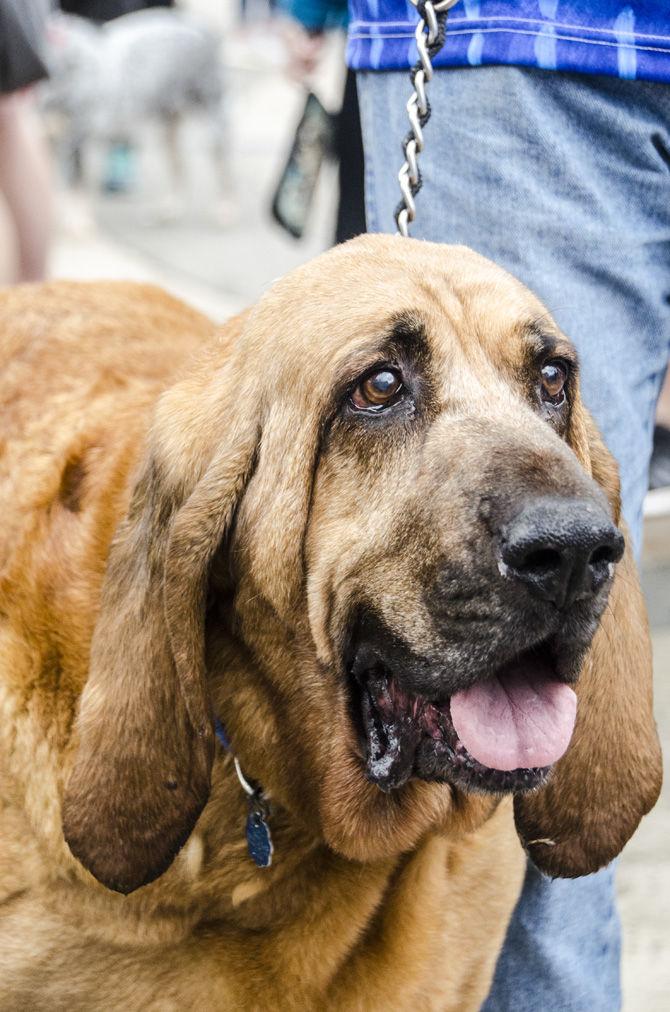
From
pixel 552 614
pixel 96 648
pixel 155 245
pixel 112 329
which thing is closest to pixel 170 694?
pixel 96 648

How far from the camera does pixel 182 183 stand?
12.7m

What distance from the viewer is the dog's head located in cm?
214

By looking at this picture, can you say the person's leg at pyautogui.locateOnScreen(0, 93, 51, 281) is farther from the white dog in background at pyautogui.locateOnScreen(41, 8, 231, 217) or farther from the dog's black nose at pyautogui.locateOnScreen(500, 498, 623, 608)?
the white dog in background at pyautogui.locateOnScreen(41, 8, 231, 217)

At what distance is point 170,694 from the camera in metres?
2.33

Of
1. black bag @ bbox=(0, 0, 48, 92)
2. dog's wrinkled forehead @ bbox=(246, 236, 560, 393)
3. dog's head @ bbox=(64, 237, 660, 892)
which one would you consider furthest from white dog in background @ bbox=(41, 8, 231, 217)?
dog's head @ bbox=(64, 237, 660, 892)

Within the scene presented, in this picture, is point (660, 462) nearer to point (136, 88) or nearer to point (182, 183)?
point (182, 183)

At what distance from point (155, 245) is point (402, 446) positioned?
8659mm

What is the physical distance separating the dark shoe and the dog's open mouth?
5.62 ft

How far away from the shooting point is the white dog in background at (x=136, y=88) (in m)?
12.6

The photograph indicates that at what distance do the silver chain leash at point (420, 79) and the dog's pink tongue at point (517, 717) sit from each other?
97cm

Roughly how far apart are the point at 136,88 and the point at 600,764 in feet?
37.5

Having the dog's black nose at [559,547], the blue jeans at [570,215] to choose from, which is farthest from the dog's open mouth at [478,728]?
the blue jeans at [570,215]

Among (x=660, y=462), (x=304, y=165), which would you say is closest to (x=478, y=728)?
(x=660, y=462)

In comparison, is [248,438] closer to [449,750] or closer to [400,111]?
[449,750]
